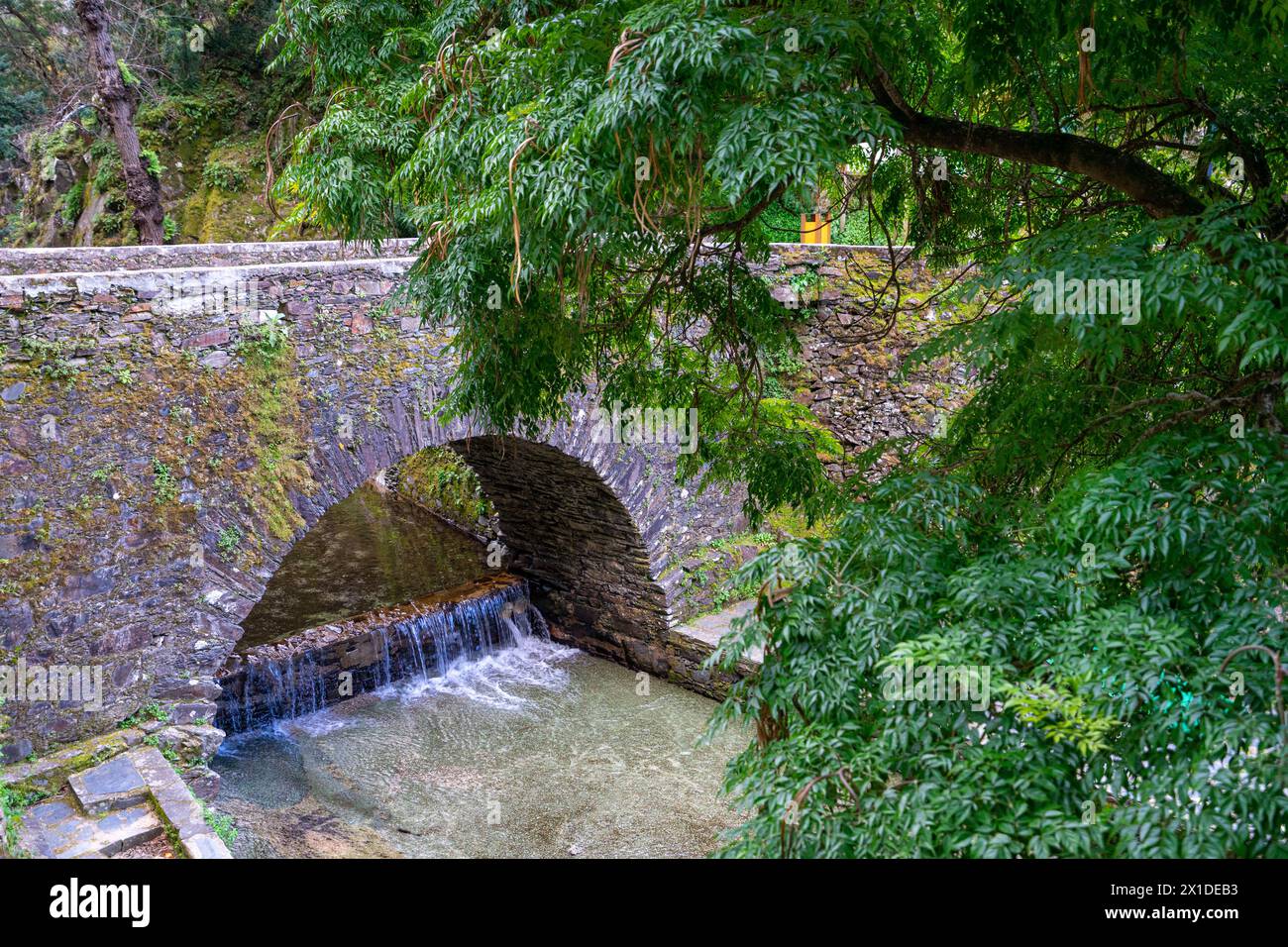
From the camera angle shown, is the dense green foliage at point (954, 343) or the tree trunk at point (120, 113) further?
the tree trunk at point (120, 113)

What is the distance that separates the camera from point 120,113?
488 inches

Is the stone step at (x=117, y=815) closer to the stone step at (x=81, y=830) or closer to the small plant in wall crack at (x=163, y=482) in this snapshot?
the stone step at (x=81, y=830)

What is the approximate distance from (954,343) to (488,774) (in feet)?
19.7

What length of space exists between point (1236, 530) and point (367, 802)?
6980mm

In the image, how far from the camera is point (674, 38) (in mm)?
3625

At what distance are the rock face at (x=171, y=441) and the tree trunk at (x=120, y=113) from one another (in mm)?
3660

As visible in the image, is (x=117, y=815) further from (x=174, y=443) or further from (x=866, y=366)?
(x=866, y=366)

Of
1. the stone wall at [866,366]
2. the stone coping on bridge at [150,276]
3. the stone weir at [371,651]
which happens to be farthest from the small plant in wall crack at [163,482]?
the stone wall at [866,366]

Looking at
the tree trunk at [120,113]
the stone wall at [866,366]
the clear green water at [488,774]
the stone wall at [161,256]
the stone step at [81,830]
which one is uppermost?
the tree trunk at [120,113]

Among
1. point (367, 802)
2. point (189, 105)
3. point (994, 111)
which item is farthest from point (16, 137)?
point (994, 111)

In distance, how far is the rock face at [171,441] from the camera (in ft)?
22.1

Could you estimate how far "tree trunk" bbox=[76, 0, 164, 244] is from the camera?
39.0 feet

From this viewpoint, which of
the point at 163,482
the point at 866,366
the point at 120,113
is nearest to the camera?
the point at 163,482

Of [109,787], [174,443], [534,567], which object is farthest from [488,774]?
[174,443]
